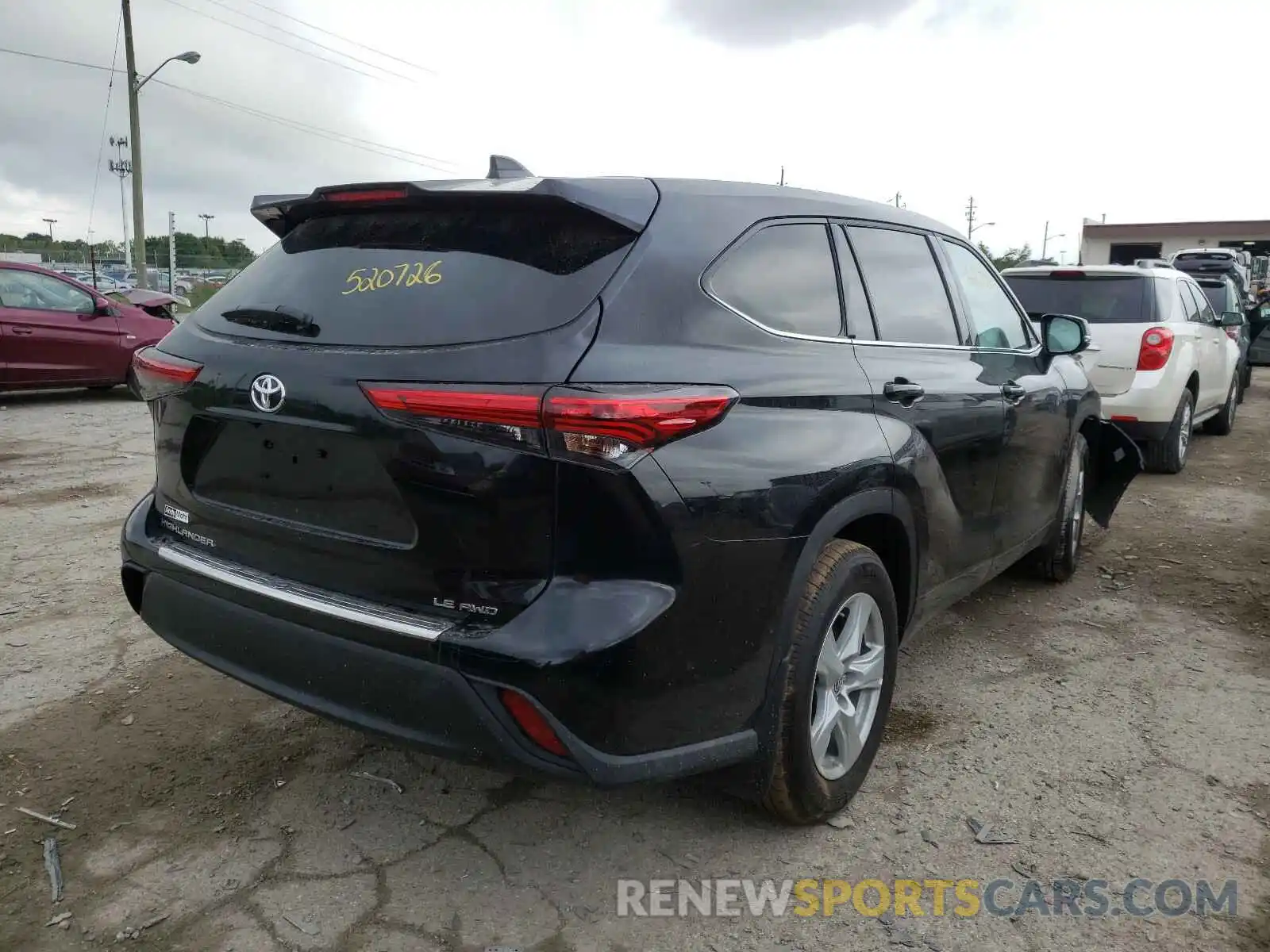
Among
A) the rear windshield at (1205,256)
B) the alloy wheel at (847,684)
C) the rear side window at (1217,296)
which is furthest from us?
the rear windshield at (1205,256)

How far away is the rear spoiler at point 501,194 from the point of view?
88.5 inches

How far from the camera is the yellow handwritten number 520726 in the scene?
230 cm

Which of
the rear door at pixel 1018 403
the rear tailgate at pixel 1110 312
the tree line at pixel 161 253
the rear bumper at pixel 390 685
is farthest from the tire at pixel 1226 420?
the tree line at pixel 161 253

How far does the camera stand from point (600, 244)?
224 cm

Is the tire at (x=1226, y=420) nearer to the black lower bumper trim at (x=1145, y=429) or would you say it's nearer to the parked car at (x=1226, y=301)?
the parked car at (x=1226, y=301)

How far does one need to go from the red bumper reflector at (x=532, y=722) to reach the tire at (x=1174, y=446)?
683 cm

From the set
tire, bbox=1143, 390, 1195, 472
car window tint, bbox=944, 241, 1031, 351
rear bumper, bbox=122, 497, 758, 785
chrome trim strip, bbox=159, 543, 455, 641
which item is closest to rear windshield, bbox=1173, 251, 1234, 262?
tire, bbox=1143, 390, 1195, 472

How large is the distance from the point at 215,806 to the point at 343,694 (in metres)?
0.90

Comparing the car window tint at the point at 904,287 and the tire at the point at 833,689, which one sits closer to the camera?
the tire at the point at 833,689

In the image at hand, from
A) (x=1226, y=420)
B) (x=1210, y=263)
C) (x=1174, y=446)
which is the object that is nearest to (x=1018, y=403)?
(x=1174, y=446)

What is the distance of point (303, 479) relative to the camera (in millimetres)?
2291

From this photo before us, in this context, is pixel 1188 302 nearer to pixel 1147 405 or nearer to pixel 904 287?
pixel 1147 405

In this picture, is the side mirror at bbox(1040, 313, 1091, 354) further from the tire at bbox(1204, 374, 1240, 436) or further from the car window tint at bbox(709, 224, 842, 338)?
the tire at bbox(1204, 374, 1240, 436)

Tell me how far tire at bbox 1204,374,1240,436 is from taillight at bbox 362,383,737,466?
966 centimetres
